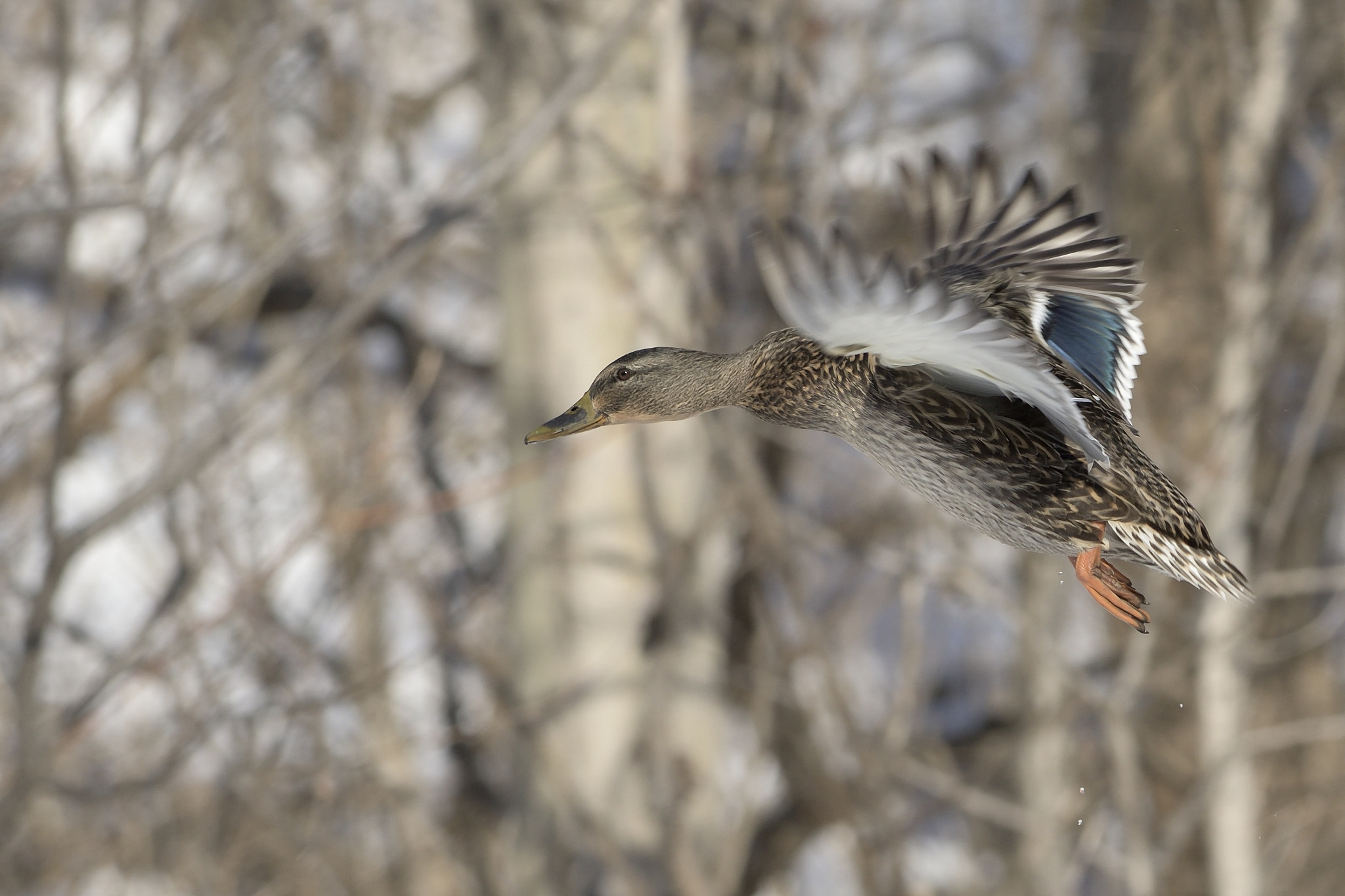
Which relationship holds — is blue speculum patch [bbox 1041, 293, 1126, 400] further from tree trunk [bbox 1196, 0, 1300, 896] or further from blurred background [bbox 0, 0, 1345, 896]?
tree trunk [bbox 1196, 0, 1300, 896]

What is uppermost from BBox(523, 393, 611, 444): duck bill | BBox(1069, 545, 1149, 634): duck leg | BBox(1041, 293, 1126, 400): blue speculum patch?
BBox(1041, 293, 1126, 400): blue speculum patch

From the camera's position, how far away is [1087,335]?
257 centimetres

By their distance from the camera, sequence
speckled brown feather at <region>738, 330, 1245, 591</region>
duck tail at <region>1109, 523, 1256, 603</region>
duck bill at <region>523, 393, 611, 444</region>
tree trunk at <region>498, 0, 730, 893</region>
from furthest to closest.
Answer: tree trunk at <region>498, 0, 730, 893</region> < duck bill at <region>523, 393, 611, 444</region> < duck tail at <region>1109, 523, 1256, 603</region> < speckled brown feather at <region>738, 330, 1245, 591</region>

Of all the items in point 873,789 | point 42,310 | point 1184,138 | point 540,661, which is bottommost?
point 873,789

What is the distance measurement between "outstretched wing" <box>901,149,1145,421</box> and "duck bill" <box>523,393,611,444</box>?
65cm

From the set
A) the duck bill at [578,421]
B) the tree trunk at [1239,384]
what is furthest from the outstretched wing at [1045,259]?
the tree trunk at [1239,384]

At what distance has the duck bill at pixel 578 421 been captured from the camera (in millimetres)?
2437

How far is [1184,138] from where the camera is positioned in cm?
680

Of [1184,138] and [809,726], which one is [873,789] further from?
[1184,138]

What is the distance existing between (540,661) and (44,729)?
8.02 ft

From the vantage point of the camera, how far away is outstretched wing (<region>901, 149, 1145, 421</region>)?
86.5 inches

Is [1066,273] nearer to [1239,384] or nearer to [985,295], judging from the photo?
[985,295]

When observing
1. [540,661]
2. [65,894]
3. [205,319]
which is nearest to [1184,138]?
[540,661]

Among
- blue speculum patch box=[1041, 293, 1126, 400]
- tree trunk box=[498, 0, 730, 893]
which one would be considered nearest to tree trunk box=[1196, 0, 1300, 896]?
tree trunk box=[498, 0, 730, 893]
